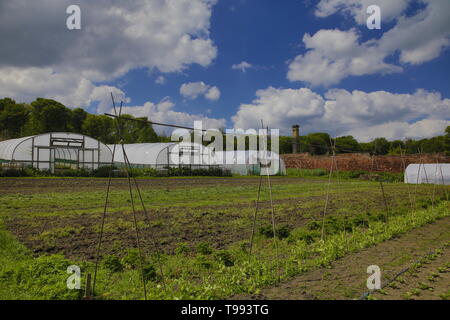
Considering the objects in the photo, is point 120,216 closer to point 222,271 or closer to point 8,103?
point 222,271

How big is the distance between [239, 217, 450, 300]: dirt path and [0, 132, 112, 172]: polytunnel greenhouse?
21.5m

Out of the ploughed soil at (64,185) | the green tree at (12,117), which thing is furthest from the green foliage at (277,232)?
the green tree at (12,117)

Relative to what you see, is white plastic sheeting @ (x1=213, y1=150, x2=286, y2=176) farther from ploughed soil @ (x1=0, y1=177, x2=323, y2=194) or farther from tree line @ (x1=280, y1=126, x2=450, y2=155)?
ploughed soil @ (x1=0, y1=177, x2=323, y2=194)

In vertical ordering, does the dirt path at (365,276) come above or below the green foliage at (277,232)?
below

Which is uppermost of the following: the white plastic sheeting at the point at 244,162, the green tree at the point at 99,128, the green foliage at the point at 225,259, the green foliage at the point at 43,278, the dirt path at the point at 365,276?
the green tree at the point at 99,128

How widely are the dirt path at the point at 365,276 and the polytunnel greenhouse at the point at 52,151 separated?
21.5 metres

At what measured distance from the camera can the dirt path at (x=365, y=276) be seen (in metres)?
3.96

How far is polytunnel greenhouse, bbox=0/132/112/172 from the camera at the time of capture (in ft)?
69.1

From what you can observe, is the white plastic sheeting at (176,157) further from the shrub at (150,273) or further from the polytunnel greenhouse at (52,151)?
the shrub at (150,273)

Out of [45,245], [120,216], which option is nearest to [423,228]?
[120,216]

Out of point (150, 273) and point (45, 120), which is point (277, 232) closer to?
point (150, 273)

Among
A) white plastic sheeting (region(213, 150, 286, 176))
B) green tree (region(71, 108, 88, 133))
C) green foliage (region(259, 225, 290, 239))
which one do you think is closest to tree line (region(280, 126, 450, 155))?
white plastic sheeting (region(213, 150, 286, 176))

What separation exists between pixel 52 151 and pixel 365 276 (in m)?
23.5

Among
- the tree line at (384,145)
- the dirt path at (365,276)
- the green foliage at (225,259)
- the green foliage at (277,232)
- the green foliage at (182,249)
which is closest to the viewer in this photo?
the dirt path at (365,276)
